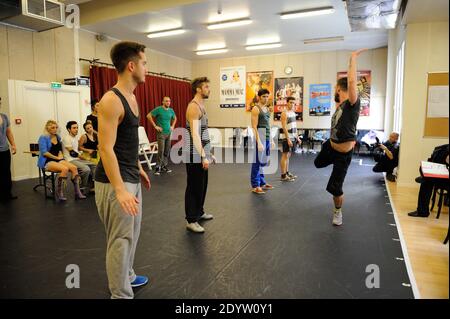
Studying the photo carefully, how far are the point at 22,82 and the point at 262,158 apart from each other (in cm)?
487

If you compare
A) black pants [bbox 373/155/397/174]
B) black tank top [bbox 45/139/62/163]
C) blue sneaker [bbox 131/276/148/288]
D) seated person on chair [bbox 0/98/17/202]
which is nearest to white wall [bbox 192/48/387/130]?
black pants [bbox 373/155/397/174]

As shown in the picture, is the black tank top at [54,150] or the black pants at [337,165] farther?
the black tank top at [54,150]

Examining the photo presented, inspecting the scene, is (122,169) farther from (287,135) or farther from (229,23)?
(229,23)

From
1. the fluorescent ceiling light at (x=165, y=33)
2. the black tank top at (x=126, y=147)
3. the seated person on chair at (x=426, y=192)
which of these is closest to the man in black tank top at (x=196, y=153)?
the black tank top at (x=126, y=147)

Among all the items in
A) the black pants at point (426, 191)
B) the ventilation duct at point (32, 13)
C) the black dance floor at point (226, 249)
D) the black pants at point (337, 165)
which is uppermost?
the ventilation duct at point (32, 13)

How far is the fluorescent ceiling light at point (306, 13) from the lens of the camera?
6.34m

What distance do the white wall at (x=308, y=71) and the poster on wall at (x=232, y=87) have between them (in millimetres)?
170

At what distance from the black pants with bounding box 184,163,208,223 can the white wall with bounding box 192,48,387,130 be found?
26.4ft

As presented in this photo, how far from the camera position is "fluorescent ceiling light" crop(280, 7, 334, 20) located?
20.8ft

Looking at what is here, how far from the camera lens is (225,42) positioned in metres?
9.22

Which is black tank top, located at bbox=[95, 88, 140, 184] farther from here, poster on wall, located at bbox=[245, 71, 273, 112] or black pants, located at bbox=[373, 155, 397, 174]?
poster on wall, located at bbox=[245, 71, 273, 112]

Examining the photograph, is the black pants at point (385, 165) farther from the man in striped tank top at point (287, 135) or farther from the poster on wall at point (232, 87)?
the poster on wall at point (232, 87)

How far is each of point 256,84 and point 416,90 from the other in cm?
650

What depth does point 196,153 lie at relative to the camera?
3154mm
